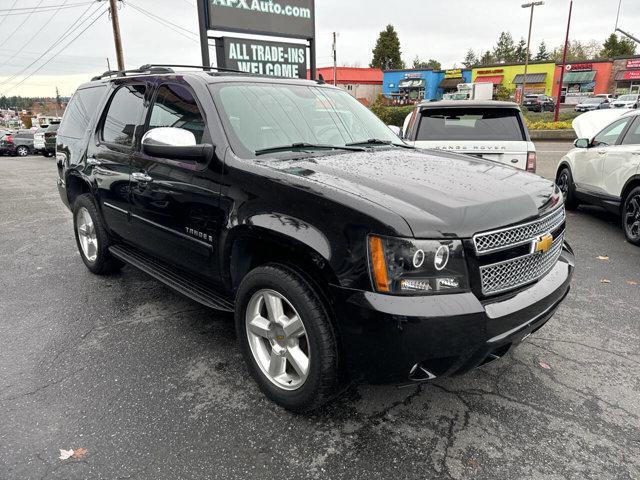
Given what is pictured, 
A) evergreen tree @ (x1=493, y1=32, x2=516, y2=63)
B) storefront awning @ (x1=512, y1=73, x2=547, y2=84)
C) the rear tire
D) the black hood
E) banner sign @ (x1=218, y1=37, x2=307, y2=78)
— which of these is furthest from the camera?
evergreen tree @ (x1=493, y1=32, x2=516, y2=63)

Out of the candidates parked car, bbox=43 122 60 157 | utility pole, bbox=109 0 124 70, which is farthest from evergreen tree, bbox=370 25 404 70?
parked car, bbox=43 122 60 157

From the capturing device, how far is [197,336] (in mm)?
3602

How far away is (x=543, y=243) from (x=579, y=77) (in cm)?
6415

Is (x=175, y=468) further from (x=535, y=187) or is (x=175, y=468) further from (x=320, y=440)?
(x=535, y=187)

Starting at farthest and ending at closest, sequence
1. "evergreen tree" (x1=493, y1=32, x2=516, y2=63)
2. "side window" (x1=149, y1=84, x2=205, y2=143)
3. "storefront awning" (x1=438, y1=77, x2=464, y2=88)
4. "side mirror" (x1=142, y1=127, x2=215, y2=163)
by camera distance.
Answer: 1. "evergreen tree" (x1=493, y1=32, x2=516, y2=63)
2. "storefront awning" (x1=438, y1=77, x2=464, y2=88)
3. "side window" (x1=149, y1=84, x2=205, y2=143)
4. "side mirror" (x1=142, y1=127, x2=215, y2=163)

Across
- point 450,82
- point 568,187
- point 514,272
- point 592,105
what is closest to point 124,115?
point 514,272

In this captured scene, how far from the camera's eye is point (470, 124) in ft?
22.8

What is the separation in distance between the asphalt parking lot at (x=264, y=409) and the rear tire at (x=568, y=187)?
3.79 meters

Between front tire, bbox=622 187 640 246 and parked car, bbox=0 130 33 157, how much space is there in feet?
99.4

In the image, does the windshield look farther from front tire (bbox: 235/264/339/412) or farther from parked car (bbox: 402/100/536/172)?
parked car (bbox: 402/100/536/172)

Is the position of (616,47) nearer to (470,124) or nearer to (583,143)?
(583,143)

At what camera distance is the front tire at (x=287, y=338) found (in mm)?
2314

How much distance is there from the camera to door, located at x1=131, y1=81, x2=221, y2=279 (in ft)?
9.82

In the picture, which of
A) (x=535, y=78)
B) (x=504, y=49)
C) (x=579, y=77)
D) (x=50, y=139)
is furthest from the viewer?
(x=504, y=49)
